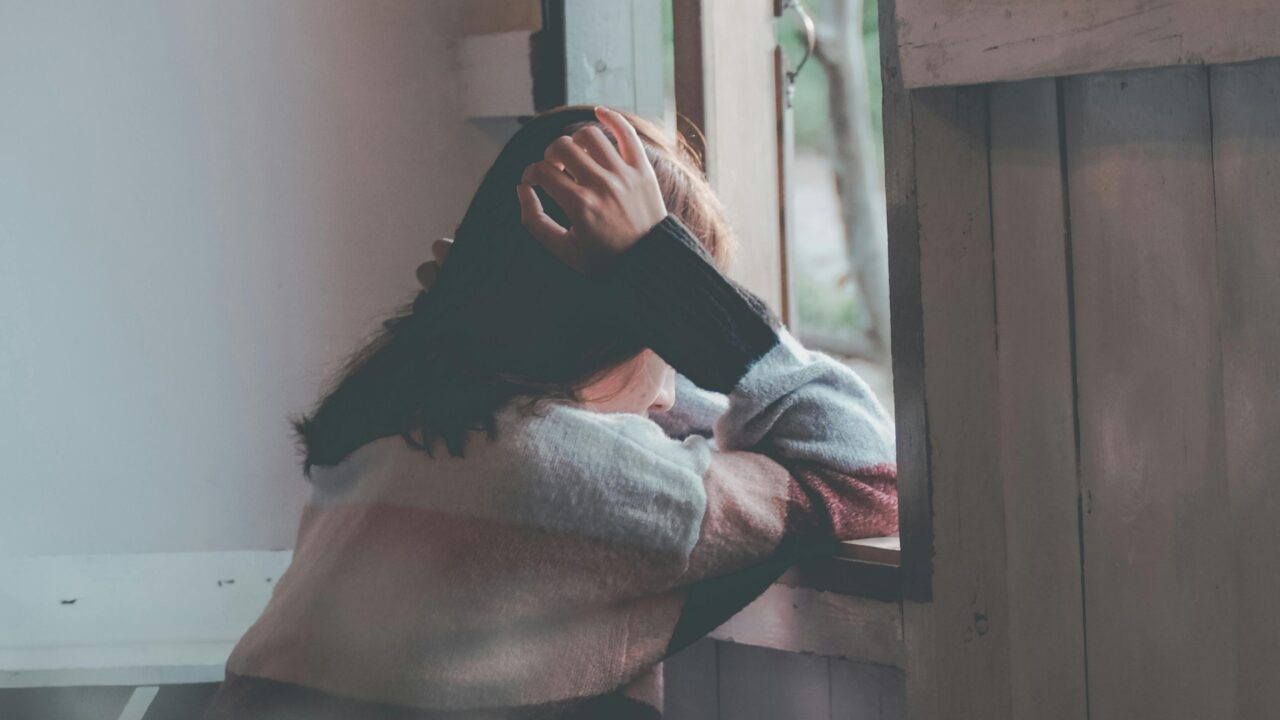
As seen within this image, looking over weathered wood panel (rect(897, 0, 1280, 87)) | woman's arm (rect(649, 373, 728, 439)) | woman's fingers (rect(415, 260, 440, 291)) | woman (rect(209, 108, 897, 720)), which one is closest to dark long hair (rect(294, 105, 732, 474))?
woman (rect(209, 108, 897, 720))

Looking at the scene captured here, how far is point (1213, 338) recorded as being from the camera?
826 millimetres

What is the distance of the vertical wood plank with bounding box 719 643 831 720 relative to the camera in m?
1.20

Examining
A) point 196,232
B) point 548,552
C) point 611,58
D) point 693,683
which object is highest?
point 611,58

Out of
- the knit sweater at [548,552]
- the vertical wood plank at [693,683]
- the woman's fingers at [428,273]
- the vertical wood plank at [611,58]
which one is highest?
the vertical wood plank at [611,58]

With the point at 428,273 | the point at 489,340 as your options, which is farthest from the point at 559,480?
the point at 428,273

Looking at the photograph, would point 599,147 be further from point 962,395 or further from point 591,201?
point 962,395

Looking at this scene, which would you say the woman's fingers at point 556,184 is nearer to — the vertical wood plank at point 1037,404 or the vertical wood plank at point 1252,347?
the vertical wood plank at point 1037,404

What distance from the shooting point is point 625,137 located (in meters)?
1.08

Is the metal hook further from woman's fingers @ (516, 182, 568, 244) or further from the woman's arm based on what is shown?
woman's fingers @ (516, 182, 568, 244)

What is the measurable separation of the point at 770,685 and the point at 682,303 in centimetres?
43

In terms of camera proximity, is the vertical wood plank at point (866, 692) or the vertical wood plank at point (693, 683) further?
the vertical wood plank at point (693, 683)

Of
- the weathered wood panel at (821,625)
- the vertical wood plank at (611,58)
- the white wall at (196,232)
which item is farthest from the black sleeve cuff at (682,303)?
the white wall at (196,232)

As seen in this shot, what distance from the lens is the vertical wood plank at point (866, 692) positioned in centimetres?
114

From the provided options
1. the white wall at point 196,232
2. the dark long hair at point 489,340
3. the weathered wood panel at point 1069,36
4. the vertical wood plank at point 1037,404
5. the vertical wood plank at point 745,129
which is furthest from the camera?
the white wall at point 196,232
